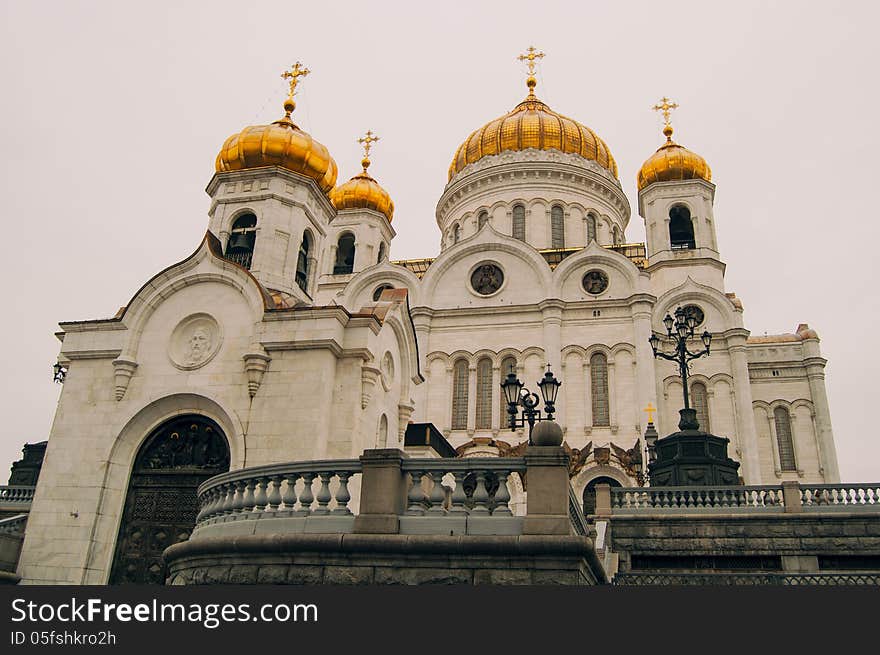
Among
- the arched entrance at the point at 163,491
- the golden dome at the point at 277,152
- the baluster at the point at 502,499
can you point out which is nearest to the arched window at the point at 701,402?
the golden dome at the point at 277,152

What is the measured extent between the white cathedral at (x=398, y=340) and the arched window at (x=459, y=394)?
0.09 metres

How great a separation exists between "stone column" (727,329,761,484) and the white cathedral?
0.12m

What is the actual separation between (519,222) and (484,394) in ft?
38.2

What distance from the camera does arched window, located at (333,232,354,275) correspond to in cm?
4028

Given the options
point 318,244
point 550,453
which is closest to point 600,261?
point 318,244

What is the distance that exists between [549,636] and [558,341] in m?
24.2

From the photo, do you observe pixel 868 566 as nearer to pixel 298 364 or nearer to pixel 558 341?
pixel 298 364

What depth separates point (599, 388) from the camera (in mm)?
29625

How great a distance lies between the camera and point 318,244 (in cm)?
1972

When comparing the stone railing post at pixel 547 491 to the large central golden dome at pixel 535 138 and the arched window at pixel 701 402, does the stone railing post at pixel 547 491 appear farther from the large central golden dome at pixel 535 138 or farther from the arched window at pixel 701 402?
the large central golden dome at pixel 535 138

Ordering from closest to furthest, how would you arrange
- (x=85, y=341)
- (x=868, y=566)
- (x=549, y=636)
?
(x=549, y=636), (x=868, y=566), (x=85, y=341)

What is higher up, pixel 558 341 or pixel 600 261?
pixel 600 261

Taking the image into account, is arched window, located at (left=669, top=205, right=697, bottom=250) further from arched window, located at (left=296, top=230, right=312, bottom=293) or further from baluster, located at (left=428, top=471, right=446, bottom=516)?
baluster, located at (left=428, top=471, right=446, bottom=516)

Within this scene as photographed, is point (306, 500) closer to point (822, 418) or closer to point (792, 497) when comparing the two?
point (792, 497)
